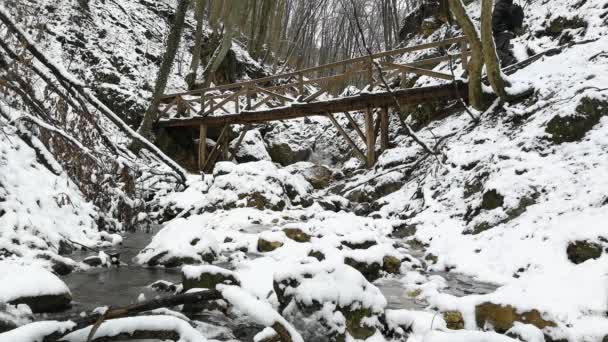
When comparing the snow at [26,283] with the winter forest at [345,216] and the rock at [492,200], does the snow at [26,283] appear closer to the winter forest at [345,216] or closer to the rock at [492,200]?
the winter forest at [345,216]

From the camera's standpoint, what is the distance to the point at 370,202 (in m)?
8.43

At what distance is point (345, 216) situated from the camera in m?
6.90

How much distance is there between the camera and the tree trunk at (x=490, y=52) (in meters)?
6.45

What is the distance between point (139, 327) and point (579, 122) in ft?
19.1

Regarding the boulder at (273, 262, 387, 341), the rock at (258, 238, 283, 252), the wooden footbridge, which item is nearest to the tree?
the wooden footbridge

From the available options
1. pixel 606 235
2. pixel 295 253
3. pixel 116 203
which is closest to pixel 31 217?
pixel 116 203

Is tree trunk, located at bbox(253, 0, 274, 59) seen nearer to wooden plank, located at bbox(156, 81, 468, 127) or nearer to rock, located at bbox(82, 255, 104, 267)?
wooden plank, located at bbox(156, 81, 468, 127)

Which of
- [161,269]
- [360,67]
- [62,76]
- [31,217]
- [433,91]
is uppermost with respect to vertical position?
[360,67]

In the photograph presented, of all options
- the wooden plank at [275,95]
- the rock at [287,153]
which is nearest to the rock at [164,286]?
the wooden plank at [275,95]

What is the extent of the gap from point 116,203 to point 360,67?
24.5ft

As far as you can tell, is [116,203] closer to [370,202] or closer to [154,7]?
[370,202]

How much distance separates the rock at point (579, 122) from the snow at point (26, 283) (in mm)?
5890

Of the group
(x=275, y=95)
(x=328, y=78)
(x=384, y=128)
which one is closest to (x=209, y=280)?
(x=384, y=128)

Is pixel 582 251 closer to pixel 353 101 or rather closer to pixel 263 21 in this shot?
pixel 353 101
